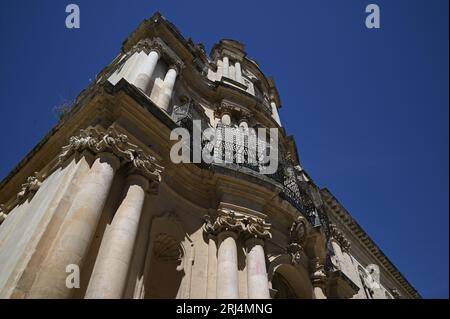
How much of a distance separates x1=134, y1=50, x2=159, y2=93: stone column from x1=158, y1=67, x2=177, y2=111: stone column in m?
0.55

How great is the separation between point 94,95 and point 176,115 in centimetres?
327

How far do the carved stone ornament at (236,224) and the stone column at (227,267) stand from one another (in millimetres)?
169

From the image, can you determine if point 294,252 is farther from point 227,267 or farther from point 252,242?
point 227,267

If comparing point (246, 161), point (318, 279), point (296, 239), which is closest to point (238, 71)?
point (246, 161)

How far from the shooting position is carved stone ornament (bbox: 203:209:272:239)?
8.97m

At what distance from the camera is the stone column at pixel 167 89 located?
11439mm

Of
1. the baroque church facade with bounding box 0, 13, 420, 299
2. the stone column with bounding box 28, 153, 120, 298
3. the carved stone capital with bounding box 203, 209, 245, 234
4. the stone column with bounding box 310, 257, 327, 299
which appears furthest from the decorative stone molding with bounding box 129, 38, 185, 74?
the stone column with bounding box 310, 257, 327, 299

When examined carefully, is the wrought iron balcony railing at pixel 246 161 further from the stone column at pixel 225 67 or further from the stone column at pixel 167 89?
the stone column at pixel 225 67

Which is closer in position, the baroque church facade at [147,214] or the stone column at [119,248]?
the stone column at [119,248]

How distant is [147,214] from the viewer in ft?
27.3

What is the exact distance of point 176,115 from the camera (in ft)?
38.6

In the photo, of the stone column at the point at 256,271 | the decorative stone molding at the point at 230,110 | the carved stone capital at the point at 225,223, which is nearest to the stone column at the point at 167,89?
the decorative stone molding at the point at 230,110
